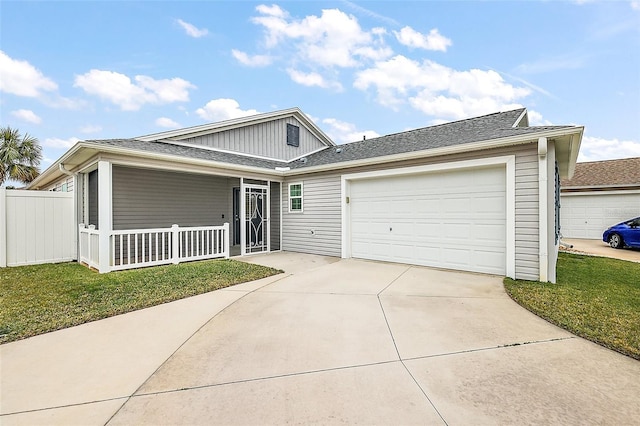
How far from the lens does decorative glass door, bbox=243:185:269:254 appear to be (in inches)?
384

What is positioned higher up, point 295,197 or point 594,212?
point 295,197

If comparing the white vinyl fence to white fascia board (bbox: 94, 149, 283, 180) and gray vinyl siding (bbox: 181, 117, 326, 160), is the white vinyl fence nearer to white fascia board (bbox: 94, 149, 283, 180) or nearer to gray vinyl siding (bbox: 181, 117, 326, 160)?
white fascia board (bbox: 94, 149, 283, 180)

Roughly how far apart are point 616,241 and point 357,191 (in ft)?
36.7

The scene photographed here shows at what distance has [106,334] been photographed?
3.31 metres

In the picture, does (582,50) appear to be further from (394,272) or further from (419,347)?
(419,347)

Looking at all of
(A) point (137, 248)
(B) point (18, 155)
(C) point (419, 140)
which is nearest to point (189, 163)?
(A) point (137, 248)

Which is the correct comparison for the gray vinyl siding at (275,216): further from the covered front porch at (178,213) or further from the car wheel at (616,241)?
the car wheel at (616,241)

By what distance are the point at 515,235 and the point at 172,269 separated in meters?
7.30

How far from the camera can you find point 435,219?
23.1ft

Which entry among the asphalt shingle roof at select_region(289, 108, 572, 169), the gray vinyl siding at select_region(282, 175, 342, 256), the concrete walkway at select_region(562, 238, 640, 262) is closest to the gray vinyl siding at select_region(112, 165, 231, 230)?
the gray vinyl siding at select_region(282, 175, 342, 256)

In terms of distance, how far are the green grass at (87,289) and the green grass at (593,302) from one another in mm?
4909

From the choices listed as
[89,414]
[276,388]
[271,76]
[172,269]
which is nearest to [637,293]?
[276,388]

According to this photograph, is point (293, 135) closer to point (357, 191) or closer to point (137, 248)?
point (357, 191)

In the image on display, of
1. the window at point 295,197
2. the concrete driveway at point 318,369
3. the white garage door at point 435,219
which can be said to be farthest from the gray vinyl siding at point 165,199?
the concrete driveway at point 318,369
